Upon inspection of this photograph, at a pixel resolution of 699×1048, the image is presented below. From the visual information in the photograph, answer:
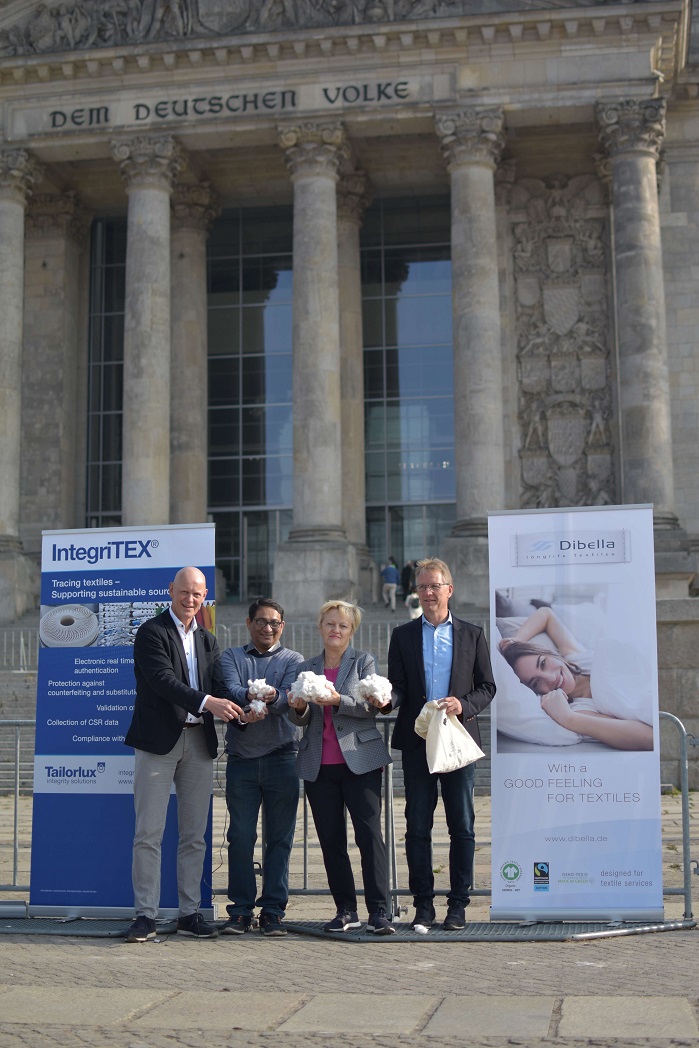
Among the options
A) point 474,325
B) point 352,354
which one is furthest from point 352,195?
point 474,325

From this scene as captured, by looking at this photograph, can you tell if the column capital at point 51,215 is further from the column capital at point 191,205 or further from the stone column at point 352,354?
the stone column at point 352,354

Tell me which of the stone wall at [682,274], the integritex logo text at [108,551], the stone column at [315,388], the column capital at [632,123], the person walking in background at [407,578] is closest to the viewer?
the integritex logo text at [108,551]

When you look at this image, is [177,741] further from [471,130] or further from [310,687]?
[471,130]

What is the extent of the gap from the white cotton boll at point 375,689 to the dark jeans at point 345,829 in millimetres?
559

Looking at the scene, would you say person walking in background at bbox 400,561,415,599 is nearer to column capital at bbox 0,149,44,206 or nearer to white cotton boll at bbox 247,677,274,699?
column capital at bbox 0,149,44,206

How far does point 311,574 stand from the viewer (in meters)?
29.5

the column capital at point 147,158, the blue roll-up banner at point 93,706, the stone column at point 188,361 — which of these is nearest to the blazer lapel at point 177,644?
the blue roll-up banner at point 93,706

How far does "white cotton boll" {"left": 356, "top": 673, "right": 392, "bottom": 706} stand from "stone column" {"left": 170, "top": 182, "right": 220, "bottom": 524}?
25.6m

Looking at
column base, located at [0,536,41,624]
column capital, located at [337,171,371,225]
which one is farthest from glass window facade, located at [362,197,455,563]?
column base, located at [0,536,41,624]

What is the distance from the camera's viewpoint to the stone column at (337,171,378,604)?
33.3 metres

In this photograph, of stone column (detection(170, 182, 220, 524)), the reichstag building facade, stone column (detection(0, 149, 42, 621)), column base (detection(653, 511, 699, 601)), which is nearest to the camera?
column base (detection(653, 511, 699, 601))

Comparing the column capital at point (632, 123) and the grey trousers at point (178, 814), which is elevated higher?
the column capital at point (632, 123)

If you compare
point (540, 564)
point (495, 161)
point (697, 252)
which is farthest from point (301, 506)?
point (540, 564)

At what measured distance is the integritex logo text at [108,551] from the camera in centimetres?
972
